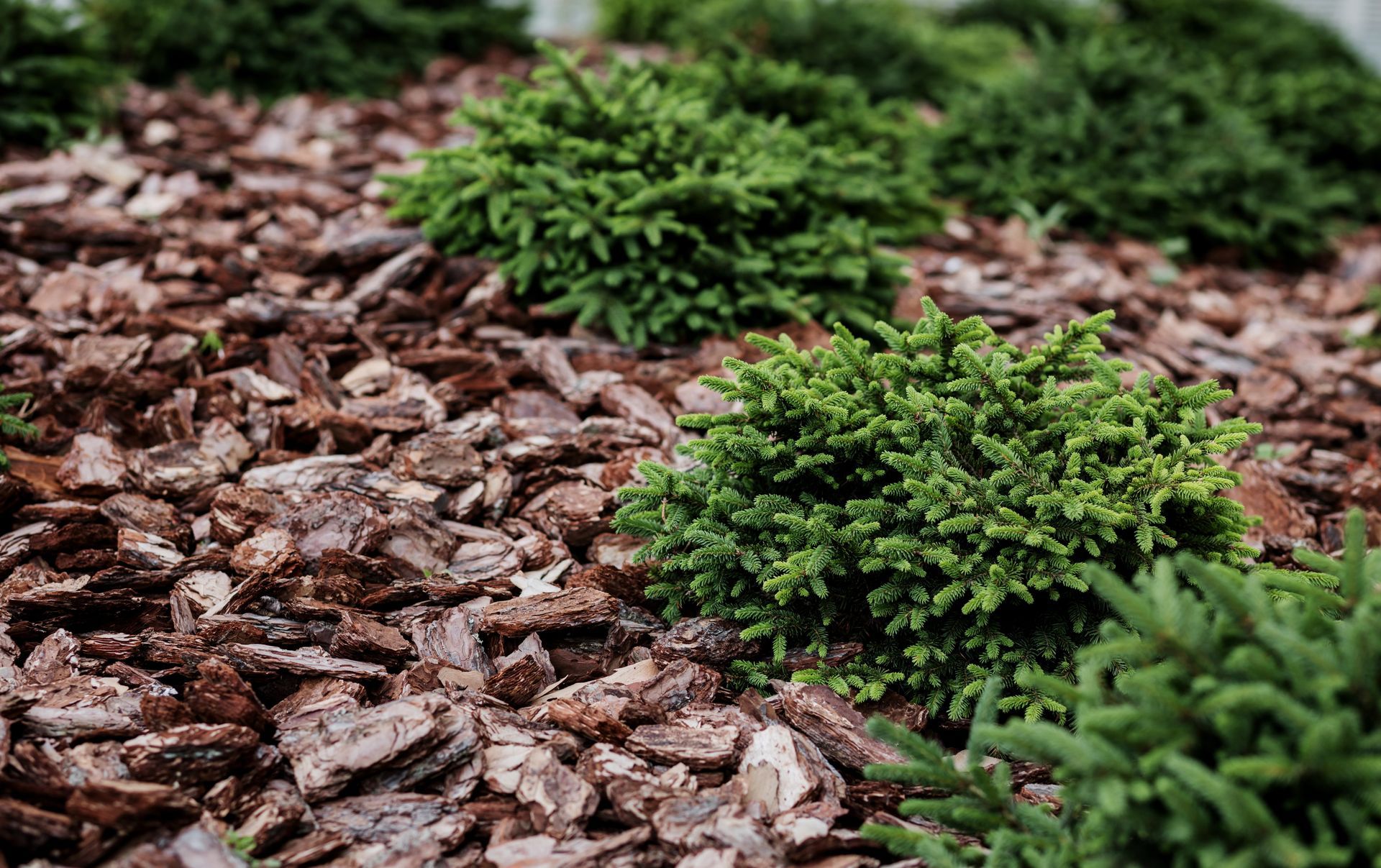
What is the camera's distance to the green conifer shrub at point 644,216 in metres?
4.19

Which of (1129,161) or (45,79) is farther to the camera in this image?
(1129,161)

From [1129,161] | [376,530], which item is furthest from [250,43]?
[1129,161]

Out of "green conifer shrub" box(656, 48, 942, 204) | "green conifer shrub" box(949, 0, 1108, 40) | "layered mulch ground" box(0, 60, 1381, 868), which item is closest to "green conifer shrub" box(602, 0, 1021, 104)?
"green conifer shrub" box(656, 48, 942, 204)

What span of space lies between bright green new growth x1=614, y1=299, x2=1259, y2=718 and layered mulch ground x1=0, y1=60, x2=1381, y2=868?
186 millimetres

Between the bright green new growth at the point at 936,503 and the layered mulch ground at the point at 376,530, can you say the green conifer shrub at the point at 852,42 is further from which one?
the bright green new growth at the point at 936,503

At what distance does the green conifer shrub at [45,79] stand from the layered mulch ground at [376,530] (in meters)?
0.52

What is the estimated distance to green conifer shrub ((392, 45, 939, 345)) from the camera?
4.19 m

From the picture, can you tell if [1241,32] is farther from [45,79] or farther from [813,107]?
[45,79]

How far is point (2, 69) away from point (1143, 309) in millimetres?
6095

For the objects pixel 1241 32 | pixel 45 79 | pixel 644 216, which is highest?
pixel 1241 32

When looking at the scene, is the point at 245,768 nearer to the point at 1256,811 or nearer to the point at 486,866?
the point at 486,866

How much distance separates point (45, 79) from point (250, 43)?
4.40ft

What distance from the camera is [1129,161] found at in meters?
6.15

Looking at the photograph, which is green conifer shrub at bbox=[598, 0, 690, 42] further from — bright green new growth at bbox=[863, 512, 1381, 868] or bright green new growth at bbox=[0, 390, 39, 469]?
bright green new growth at bbox=[863, 512, 1381, 868]
